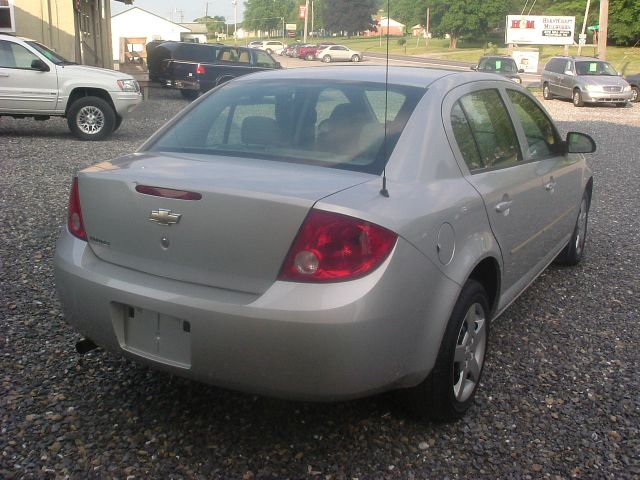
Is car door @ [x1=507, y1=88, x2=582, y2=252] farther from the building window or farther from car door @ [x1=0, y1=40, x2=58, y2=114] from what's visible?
the building window

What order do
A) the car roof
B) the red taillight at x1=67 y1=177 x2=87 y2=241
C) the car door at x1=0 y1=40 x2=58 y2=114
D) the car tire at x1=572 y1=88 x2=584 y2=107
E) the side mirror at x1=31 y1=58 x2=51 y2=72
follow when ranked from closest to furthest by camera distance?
the red taillight at x1=67 y1=177 x2=87 y2=241 → the car roof → the car door at x1=0 y1=40 x2=58 y2=114 → the side mirror at x1=31 y1=58 x2=51 y2=72 → the car tire at x1=572 y1=88 x2=584 y2=107

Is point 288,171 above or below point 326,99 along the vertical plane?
below

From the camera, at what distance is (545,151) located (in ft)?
14.9

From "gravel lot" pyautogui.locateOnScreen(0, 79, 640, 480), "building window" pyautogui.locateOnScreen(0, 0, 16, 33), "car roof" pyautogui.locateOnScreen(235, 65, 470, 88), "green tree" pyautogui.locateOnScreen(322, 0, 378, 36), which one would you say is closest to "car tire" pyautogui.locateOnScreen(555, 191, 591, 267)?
"gravel lot" pyautogui.locateOnScreen(0, 79, 640, 480)

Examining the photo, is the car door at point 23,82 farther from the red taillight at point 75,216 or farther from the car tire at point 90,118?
the red taillight at point 75,216

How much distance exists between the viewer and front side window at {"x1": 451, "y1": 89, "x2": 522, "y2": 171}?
3441 mm

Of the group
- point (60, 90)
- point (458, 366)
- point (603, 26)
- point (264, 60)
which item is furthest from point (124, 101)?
point (603, 26)

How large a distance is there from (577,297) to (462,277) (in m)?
2.44

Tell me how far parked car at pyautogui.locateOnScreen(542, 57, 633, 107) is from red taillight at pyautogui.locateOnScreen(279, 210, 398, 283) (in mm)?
22964

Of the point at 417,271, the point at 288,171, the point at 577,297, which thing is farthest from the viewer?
the point at 577,297

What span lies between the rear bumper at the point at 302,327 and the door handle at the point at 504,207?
75 centimetres

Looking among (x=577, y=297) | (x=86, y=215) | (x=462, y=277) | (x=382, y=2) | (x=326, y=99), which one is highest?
(x=382, y=2)

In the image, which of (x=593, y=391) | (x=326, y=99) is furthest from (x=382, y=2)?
(x=593, y=391)

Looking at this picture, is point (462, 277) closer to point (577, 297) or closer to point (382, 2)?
point (382, 2)
